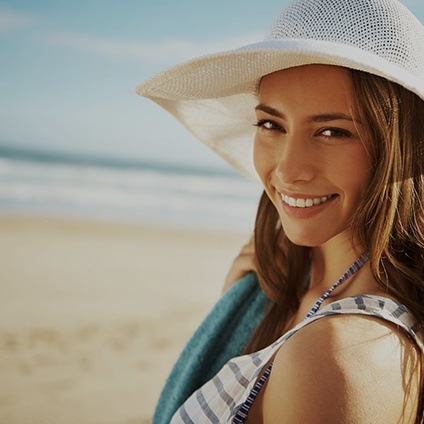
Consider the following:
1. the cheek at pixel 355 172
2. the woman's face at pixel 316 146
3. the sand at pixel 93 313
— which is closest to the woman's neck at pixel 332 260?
the woman's face at pixel 316 146

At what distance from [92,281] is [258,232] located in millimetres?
5194

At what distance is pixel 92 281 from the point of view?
7.27 m

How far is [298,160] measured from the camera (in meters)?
1.66

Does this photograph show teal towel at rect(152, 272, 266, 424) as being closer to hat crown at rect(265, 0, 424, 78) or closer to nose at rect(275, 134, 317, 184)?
nose at rect(275, 134, 317, 184)

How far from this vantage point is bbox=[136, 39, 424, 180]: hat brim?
57.5 inches

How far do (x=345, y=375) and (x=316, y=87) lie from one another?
0.71 metres

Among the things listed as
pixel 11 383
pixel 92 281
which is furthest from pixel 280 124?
pixel 92 281

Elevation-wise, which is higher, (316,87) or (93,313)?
(93,313)

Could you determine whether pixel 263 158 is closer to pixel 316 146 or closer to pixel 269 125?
pixel 269 125

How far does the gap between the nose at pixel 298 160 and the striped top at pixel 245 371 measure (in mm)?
351

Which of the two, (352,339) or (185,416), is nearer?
(352,339)

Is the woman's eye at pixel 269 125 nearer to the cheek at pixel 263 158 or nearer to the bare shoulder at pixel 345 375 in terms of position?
the cheek at pixel 263 158

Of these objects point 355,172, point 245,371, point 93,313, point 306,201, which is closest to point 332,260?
point 306,201

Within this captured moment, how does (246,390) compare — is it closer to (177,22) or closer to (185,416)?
(185,416)
